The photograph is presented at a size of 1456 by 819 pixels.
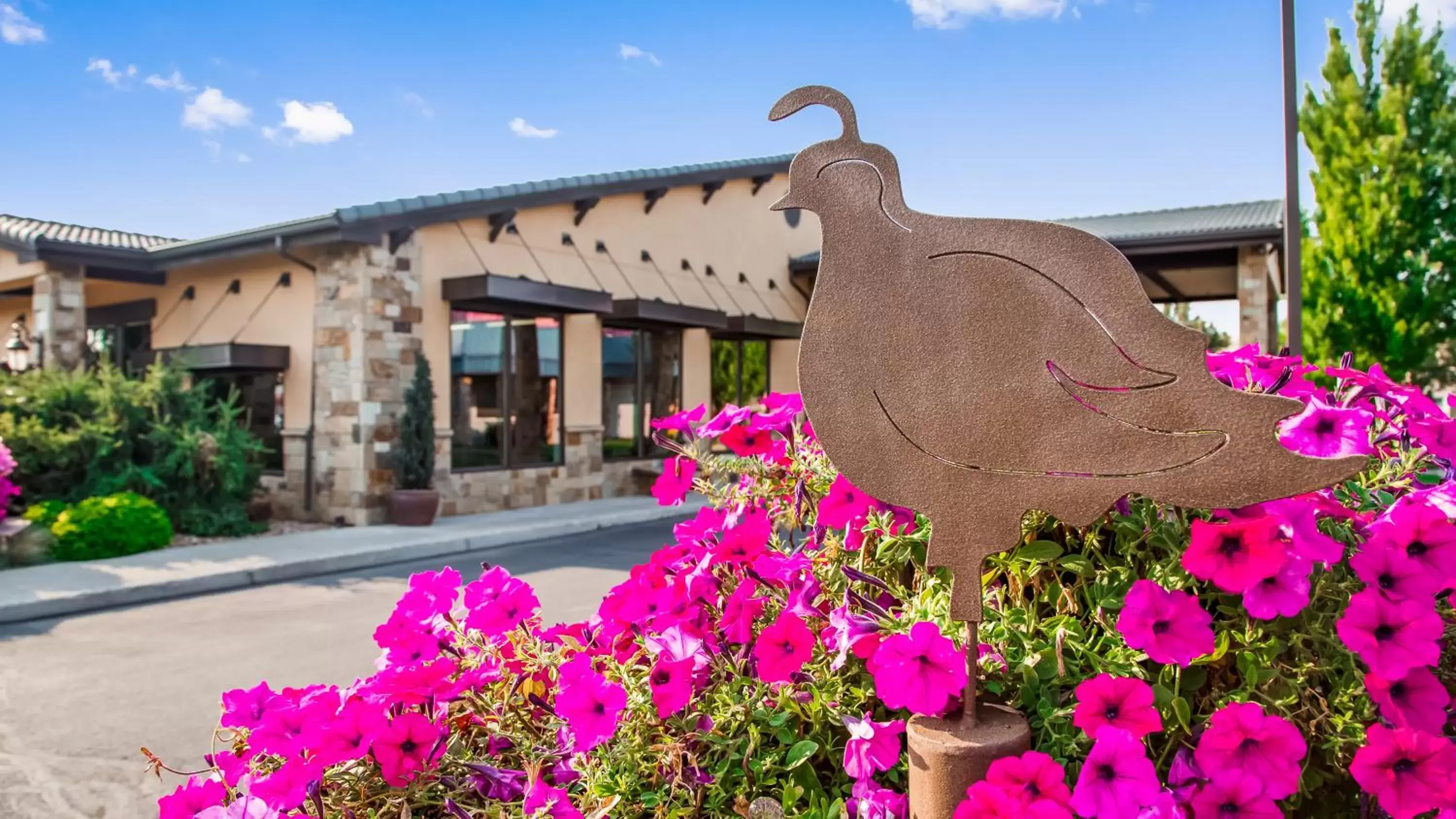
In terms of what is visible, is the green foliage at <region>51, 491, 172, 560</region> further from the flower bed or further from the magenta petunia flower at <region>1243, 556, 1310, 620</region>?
the magenta petunia flower at <region>1243, 556, 1310, 620</region>

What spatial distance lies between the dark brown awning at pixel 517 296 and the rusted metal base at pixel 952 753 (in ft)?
37.1

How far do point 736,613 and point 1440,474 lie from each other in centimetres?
149

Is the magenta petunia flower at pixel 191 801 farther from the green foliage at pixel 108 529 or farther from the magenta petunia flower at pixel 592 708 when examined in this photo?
the green foliage at pixel 108 529

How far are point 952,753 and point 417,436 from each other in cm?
1130

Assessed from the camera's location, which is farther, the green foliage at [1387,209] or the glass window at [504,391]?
the green foliage at [1387,209]

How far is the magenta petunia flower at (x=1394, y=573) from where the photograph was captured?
142 cm

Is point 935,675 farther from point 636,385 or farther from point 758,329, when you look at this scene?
point 758,329

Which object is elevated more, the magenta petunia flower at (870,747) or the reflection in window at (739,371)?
the reflection in window at (739,371)

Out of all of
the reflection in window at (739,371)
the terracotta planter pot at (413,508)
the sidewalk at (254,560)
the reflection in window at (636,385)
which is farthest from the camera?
the reflection in window at (739,371)

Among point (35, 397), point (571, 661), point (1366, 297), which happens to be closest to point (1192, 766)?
point (571, 661)

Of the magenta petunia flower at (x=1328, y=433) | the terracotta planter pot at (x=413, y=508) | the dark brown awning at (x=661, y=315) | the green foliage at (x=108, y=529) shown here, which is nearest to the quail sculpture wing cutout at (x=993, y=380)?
the magenta petunia flower at (x=1328, y=433)

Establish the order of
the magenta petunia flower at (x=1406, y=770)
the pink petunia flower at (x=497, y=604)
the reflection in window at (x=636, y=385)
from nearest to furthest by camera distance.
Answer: the magenta petunia flower at (x=1406, y=770) → the pink petunia flower at (x=497, y=604) → the reflection in window at (x=636, y=385)

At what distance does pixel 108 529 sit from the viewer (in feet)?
30.9

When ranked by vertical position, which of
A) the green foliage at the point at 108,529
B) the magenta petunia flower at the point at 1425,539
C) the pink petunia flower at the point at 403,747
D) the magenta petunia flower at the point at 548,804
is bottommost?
the green foliage at the point at 108,529
